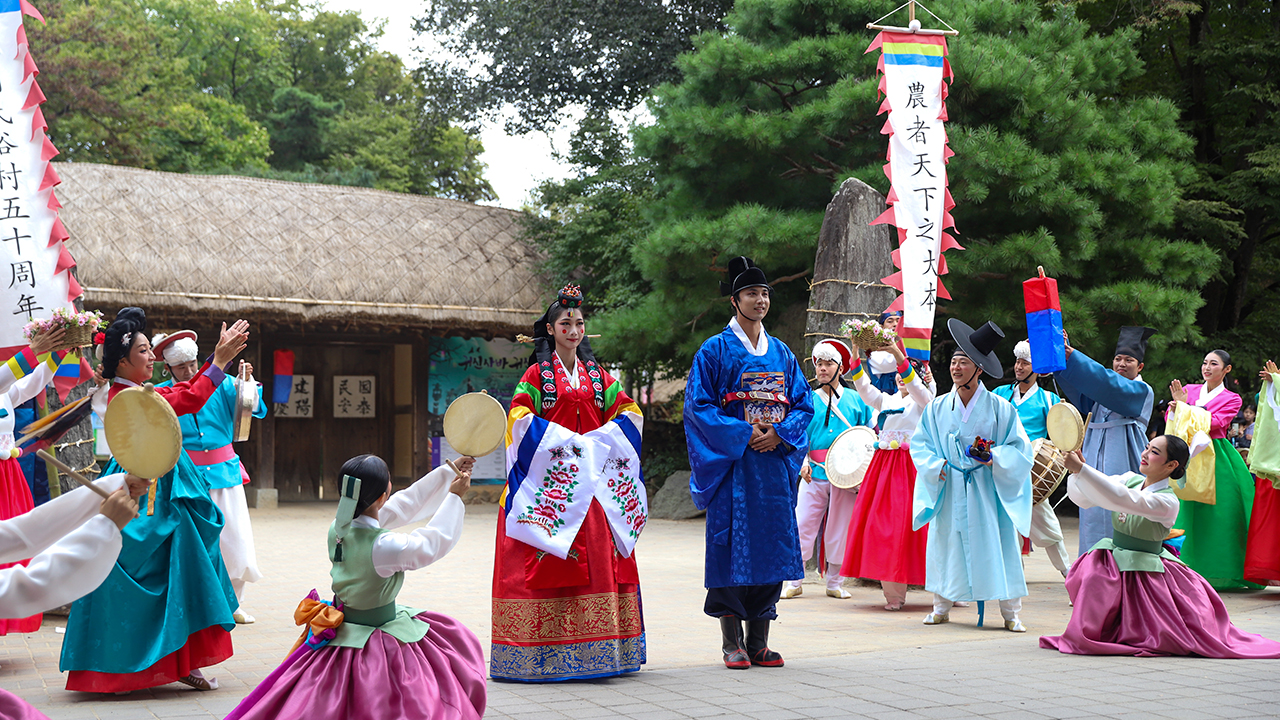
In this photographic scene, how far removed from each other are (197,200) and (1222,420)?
12.9 m

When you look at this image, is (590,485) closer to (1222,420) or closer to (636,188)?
(1222,420)

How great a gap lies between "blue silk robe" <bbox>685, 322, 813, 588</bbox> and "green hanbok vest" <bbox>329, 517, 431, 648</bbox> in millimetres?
1891

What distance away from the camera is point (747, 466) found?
5.12 m

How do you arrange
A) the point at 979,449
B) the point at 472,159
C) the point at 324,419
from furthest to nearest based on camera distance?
the point at 472,159
the point at 324,419
the point at 979,449

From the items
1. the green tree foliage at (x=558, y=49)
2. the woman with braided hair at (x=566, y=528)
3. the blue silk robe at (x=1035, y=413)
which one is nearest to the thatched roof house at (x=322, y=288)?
the green tree foliage at (x=558, y=49)

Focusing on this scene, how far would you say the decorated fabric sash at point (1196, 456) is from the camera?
24.8 ft

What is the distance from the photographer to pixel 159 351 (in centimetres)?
526

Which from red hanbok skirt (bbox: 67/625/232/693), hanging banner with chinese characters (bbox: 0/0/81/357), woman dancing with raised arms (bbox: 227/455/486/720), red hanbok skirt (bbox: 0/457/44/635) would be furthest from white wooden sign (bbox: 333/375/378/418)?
woman dancing with raised arms (bbox: 227/455/486/720)

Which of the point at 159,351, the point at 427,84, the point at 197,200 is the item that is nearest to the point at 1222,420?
the point at 159,351

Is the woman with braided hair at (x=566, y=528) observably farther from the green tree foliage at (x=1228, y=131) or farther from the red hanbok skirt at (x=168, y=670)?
the green tree foliage at (x=1228, y=131)

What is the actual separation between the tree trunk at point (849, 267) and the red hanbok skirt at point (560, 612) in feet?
15.0

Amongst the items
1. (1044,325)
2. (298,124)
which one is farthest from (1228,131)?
(298,124)

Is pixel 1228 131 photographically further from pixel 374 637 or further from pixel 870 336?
pixel 374 637

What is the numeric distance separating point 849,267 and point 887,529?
105 inches
